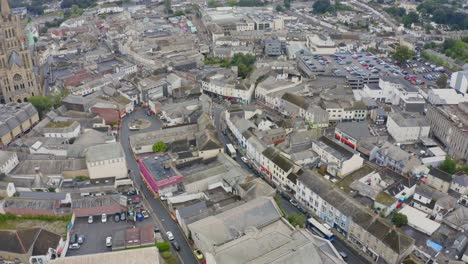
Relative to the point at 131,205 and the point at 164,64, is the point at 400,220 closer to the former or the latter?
the point at 131,205

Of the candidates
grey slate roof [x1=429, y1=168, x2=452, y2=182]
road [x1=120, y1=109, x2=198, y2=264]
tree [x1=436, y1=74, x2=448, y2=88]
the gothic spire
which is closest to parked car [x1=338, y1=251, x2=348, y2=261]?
road [x1=120, y1=109, x2=198, y2=264]

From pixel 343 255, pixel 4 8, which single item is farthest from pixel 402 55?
pixel 4 8

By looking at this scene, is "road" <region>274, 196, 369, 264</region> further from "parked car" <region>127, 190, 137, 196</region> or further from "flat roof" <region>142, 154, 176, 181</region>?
"parked car" <region>127, 190, 137, 196</region>

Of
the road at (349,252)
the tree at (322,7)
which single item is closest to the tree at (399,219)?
the road at (349,252)

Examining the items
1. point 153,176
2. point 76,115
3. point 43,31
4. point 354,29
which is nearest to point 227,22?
point 354,29

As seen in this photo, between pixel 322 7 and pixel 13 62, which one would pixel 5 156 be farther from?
pixel 322 7

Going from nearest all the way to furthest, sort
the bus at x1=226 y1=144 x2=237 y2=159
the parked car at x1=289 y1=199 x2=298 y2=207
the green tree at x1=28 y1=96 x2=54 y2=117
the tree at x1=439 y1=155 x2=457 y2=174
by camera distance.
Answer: the parked car at x1=289 y1=199 x2=298 y2=207 → the tree at x1=439 y1=155 x2=457 y2=174 → the bus at x1=226 y1=144 x2=237 y2=159 → the green tree at x1=28 y1=96 x2=54 y2=117
